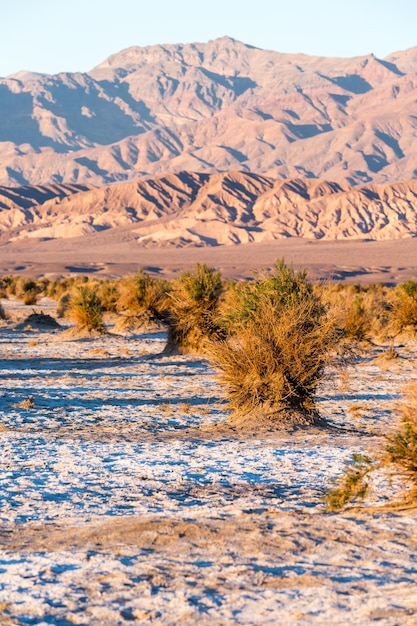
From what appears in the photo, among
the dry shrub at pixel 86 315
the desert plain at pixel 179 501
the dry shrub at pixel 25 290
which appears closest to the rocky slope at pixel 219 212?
the dry shrub at pixel 25 290

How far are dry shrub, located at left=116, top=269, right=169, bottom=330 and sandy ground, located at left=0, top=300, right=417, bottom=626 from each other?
→ 37.8 feet

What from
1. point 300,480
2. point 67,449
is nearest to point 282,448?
point 300,480

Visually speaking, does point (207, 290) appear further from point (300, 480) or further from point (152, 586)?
point (152, 586)

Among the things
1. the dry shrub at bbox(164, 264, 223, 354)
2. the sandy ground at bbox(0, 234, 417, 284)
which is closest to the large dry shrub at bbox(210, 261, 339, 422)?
the dry shrub at bbox(164, 264, 223, 354)

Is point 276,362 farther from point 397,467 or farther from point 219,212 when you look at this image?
point 219,212

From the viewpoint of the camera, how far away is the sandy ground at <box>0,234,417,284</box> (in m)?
96.8

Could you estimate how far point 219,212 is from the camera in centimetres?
15212

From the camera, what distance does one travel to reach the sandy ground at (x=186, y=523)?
17.3 feet

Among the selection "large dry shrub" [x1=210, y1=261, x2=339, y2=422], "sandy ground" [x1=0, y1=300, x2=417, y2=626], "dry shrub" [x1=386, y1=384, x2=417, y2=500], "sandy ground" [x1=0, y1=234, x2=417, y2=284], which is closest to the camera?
"sandy ground" [x1=0, y1=300, x2=417, y2=626]

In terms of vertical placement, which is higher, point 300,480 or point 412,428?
point 412,428

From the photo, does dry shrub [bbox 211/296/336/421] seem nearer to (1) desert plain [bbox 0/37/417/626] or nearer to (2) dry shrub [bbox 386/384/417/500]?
(1) desert plain [bbox 0/37/417/626]

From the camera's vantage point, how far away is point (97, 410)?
1355 centimetres

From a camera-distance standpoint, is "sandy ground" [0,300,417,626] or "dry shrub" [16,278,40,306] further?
"dry shrub" [16,278,40,306]

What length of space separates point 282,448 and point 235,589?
4.95 meters
